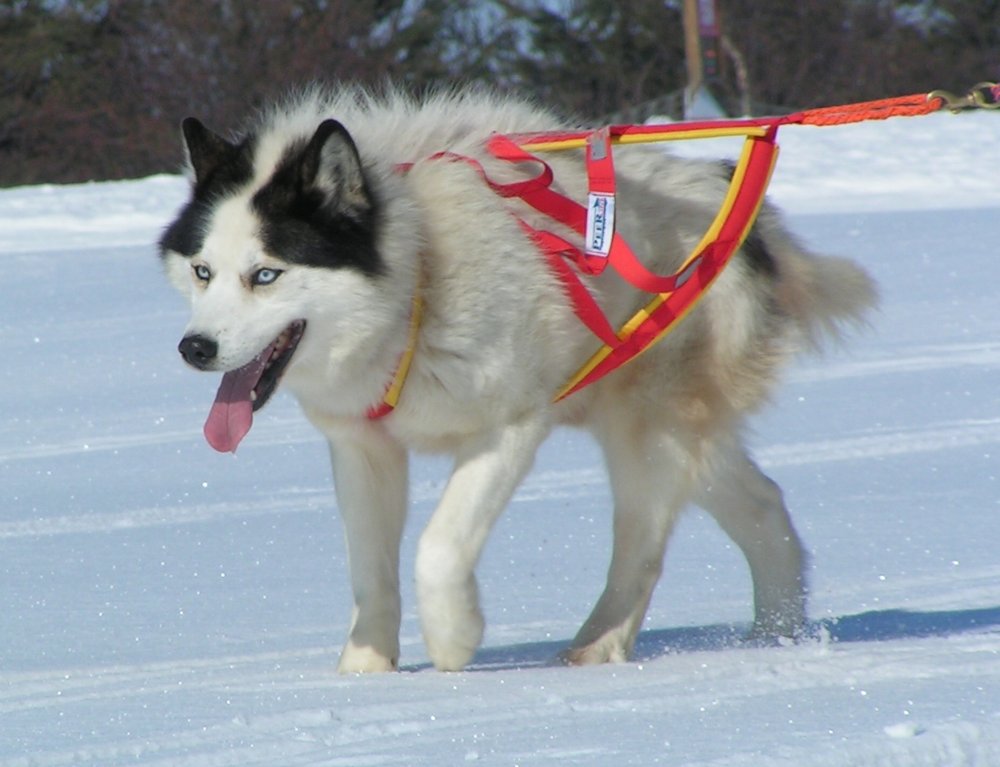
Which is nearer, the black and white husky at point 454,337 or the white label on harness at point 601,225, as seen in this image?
the black and white husky at point 454,337

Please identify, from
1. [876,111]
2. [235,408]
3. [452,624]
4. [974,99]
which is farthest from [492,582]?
[974,99]

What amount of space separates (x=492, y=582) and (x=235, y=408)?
148 cm

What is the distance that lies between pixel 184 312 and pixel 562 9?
22.0 metres

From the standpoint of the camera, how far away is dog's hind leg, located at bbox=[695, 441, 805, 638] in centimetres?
420

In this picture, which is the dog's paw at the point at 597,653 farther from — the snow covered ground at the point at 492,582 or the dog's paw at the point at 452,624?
the dog's paw at the point at 452,624

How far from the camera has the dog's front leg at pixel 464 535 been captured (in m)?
3.53

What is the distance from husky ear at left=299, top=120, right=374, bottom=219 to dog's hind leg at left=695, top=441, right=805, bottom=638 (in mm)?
1183

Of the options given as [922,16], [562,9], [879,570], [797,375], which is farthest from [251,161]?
[922,16]

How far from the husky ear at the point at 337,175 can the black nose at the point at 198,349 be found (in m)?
0.44

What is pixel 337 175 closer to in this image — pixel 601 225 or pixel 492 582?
pixel 601 225

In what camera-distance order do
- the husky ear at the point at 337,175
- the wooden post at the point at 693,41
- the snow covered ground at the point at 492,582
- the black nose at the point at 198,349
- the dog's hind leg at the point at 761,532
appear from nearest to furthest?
the snow covered ground at the point at 492,582 < the black nose at the point at 198,349 < the husky ear at the point at 337,175 < the dog's hind leg at the point at 761,532 < the wooden post at the point at 693,41

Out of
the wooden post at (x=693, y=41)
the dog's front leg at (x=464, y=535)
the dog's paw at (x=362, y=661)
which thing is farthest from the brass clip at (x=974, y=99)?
the wooden post at (x=693, y=41)

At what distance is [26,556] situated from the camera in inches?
204

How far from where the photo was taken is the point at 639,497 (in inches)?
158
